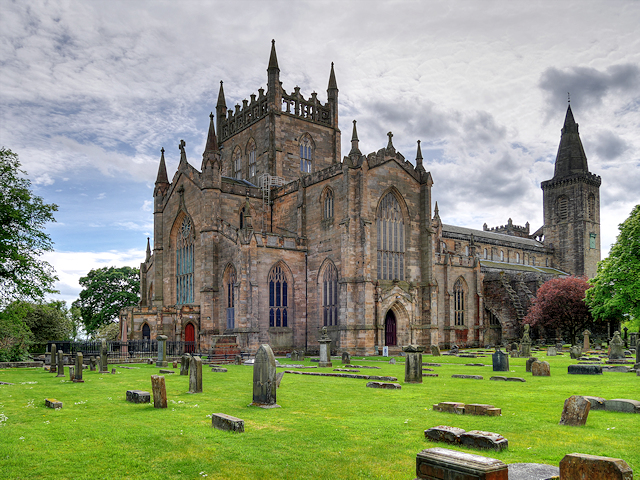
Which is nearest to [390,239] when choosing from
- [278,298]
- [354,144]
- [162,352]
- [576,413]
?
[354,144]

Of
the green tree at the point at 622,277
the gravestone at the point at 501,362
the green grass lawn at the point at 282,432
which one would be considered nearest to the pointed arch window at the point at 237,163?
the green tree at the point at 622,277

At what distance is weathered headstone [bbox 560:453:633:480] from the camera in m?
5.40

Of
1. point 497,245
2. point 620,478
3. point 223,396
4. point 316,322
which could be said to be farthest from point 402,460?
point 497,245

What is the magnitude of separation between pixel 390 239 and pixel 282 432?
32.1 m

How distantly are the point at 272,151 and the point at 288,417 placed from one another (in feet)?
128

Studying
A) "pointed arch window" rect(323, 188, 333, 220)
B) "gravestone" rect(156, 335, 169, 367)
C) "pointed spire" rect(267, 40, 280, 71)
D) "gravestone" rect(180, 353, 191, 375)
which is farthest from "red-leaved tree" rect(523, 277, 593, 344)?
"gravestone" rect(180, 353, 191, 375)

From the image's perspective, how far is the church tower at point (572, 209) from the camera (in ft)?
254

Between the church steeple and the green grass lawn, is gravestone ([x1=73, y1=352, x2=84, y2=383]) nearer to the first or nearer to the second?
the green grass lawn

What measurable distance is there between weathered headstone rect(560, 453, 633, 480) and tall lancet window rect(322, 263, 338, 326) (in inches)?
1317

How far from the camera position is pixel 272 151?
48.5 metres

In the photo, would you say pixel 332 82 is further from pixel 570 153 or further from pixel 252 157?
pixel 570 153

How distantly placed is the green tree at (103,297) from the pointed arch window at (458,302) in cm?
3573

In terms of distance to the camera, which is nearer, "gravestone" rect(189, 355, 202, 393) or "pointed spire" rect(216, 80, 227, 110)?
"gravestone" rect(189, 355, 202, 393)

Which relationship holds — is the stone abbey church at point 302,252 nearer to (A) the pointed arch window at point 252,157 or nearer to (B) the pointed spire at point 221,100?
(A) the pointed arch window at point 252,157
